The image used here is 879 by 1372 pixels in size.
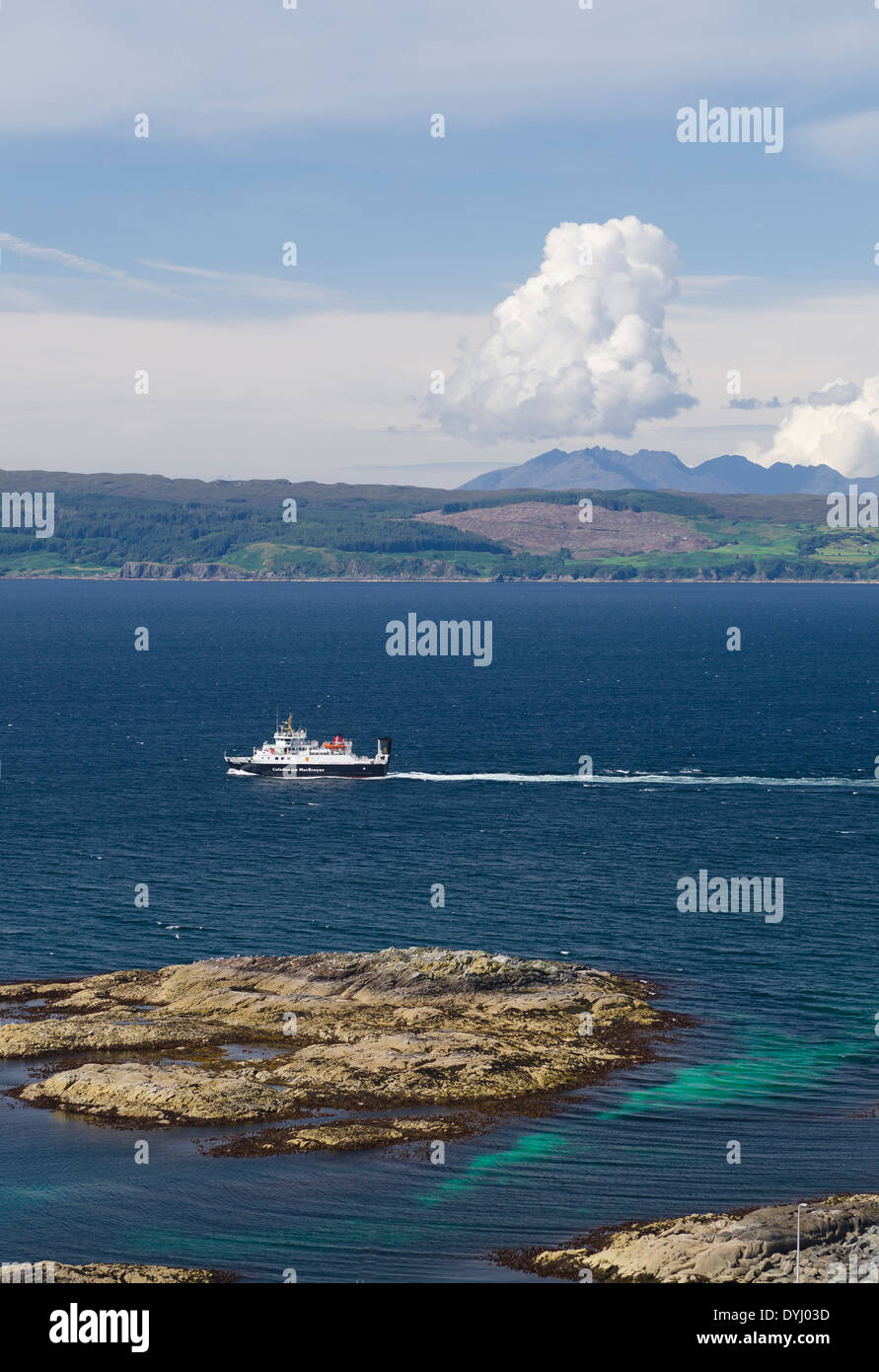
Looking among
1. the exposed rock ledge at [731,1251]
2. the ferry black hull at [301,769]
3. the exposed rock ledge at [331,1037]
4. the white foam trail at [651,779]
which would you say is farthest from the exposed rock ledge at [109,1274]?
the ferry black hull at [301,769]

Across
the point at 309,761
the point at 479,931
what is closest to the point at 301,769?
the point at 309,761

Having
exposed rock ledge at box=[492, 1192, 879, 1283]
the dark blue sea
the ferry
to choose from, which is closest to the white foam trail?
the dark blue sea

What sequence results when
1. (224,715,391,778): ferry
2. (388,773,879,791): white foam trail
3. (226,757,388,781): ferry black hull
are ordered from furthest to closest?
(226,757,388,781): ferry black hull < (224,715,391,778): ferry < (388,773,879,791): white foam trail

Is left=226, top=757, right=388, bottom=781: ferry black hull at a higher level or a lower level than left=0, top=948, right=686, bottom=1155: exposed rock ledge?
higher

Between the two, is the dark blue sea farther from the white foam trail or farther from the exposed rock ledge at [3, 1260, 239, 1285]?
the exposed rock ledge at [3, 1260, 239, 1285]

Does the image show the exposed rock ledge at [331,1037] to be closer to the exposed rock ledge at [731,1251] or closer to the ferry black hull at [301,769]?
the exposed rock ledge at [731,1251]
